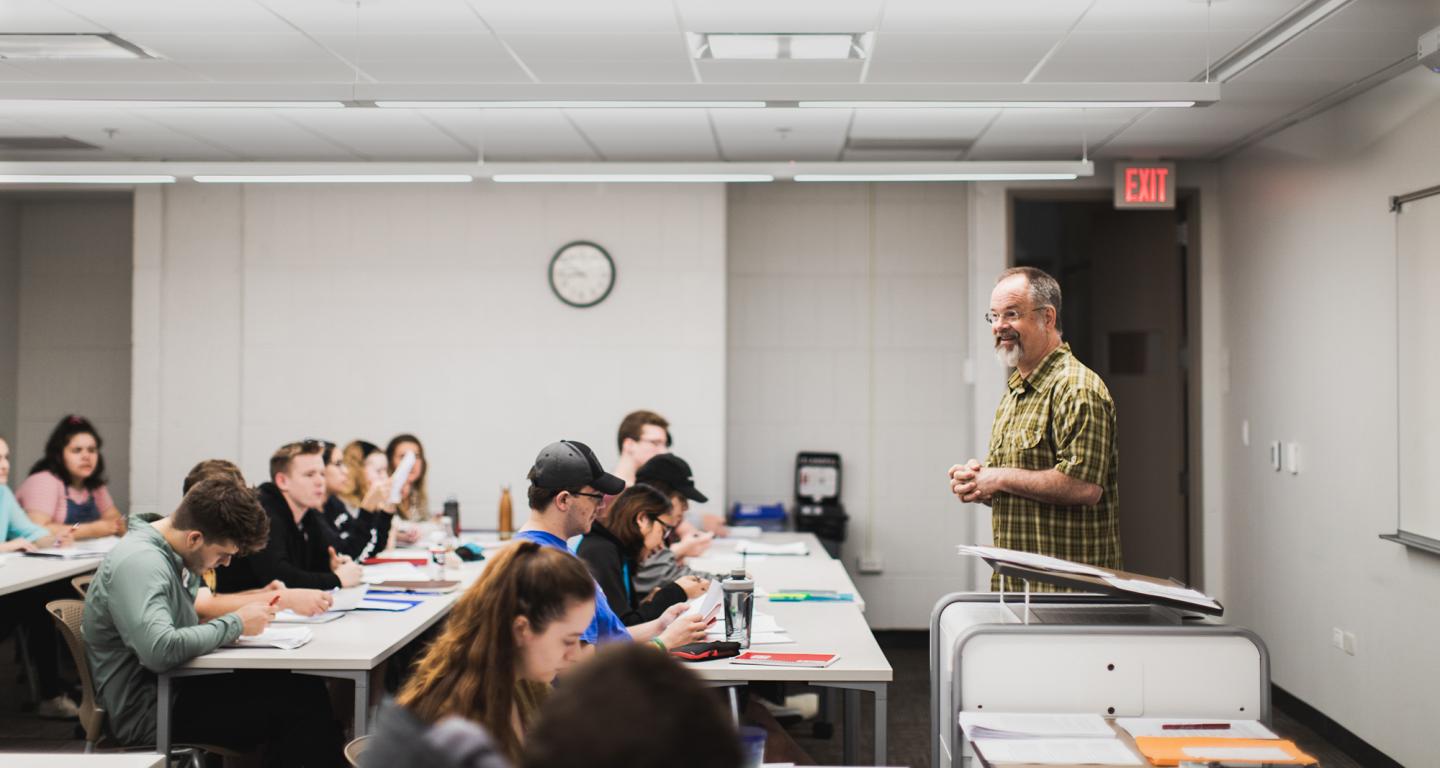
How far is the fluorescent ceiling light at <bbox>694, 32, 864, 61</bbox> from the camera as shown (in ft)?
14.1

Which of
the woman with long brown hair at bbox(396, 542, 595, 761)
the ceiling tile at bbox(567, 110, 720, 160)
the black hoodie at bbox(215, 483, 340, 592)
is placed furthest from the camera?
the ceiling tile at bbox(567, 110, 720, 160)

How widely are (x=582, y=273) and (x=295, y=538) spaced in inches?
111

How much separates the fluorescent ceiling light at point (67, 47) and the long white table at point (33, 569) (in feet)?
6.80

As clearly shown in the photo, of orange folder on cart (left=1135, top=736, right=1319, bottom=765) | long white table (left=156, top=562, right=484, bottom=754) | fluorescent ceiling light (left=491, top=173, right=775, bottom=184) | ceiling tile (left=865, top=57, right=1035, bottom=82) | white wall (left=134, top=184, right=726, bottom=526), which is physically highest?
ceiling tile (left=865, top=57, right=1035, bottom=82)

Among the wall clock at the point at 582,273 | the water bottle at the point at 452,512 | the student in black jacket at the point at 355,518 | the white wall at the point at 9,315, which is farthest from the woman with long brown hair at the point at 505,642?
the white wall at the point at 9,315

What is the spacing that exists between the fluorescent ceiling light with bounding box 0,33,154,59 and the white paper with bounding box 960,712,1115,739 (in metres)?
4.01

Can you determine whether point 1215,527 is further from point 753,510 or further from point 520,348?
point 520,348

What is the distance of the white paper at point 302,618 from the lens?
12.0 ft

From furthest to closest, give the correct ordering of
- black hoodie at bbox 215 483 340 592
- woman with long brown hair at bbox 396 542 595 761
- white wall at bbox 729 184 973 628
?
1. white wall at bbox 729 184 973 628
2. black hoodie at bbox 215 483 340 592
3. woman with long brown hair at bbox 396 542 595 761

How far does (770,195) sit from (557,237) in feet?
4.45

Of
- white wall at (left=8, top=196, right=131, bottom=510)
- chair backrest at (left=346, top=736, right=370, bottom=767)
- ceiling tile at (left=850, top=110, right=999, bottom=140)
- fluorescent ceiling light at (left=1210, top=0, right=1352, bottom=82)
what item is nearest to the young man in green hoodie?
chair backrest at (left=346, top=736, right=370, bottom=767)

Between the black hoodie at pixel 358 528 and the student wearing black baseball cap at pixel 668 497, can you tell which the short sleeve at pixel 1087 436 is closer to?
the student wearing black baseball cap at pixel 668 497

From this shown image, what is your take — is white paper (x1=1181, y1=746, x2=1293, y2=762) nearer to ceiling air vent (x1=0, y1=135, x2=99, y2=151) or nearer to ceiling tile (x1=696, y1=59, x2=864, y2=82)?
ceiling tile (x1=696, y1=59, x2=864, y2=82)

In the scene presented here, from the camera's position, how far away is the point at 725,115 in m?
5.44
